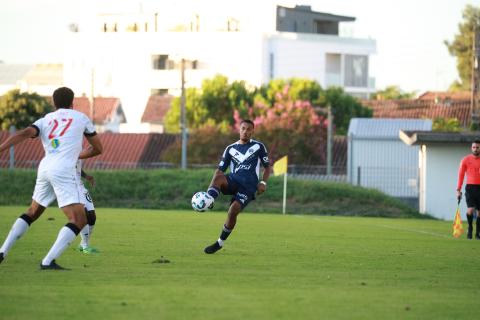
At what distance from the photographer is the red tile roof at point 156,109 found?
11825cm

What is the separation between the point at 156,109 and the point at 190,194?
254 ft

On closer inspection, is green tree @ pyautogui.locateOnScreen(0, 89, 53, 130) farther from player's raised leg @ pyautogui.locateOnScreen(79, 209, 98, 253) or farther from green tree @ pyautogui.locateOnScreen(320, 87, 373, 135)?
player's raised leg @ pyautogui.locateOnScreen(79, 209, 98, 253)

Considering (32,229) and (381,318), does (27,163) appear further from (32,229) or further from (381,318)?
(381,318)

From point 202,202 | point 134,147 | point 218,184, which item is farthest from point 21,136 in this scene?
point 134,147

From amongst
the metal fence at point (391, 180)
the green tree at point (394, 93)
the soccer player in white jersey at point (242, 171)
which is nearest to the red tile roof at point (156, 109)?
the green tree at point (394, 93)

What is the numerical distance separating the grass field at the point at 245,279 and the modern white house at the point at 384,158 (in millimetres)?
22585

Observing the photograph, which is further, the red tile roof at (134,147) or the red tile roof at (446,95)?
the red tile roof at (446,95)

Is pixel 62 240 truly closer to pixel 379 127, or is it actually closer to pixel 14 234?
pixel 14 234

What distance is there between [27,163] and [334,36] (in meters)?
75.9

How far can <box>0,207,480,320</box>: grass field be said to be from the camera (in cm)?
1090

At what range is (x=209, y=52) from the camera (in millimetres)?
118938

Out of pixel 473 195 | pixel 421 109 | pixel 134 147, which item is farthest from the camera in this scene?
pixel 421 109

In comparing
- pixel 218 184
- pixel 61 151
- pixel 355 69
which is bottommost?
pixel 218 184

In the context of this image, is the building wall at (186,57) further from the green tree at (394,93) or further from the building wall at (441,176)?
the building wall at (441,176)
